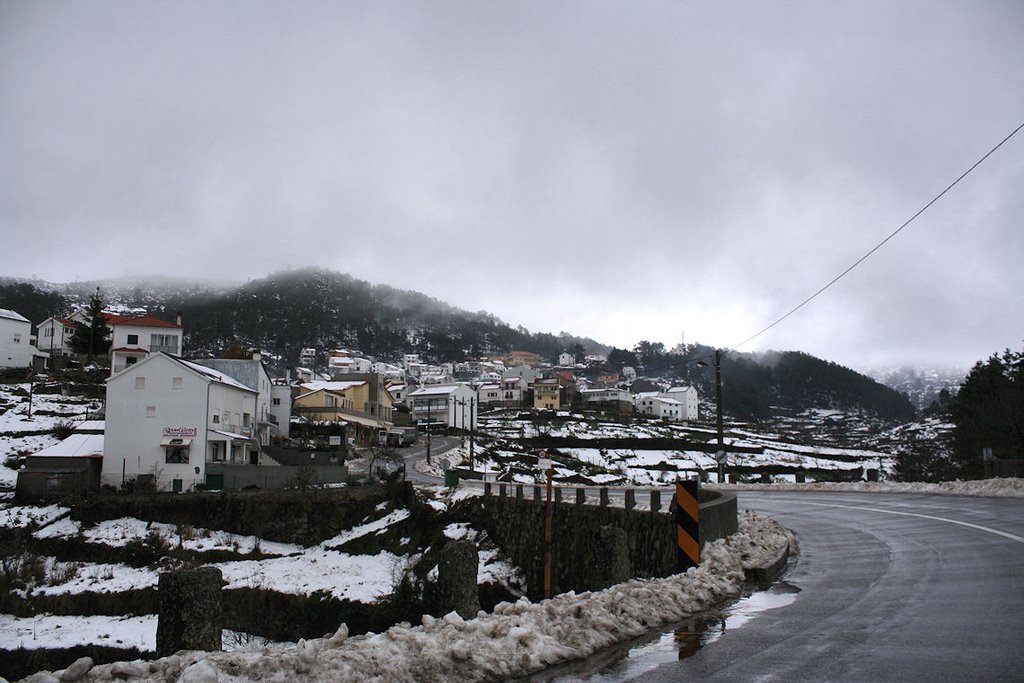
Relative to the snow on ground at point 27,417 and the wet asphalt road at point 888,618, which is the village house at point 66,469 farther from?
the wet asphalt road at point 888,618

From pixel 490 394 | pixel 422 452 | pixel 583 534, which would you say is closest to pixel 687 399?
pixel 490 394

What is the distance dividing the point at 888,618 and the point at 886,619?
0.06 metres

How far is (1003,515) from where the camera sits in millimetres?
16922

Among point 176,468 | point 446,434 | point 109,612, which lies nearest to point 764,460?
point 446,434

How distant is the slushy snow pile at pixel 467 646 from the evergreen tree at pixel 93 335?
96207mm

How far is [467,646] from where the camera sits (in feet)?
18.1

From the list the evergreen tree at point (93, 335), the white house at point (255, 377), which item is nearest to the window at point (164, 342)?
the evergreen tree at point (93, 335)

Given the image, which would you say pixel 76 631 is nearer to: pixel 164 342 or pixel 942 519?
pixel 942 519

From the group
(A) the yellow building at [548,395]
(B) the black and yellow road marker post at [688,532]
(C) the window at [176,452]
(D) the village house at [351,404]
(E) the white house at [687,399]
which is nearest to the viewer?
(B) the black and yellow road marker post at [688,532]

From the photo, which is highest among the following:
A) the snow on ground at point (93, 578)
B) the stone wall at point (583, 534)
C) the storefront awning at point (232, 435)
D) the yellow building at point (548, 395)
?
the yellow building at point (548, 395)

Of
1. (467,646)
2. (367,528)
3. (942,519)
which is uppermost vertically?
(467,646)

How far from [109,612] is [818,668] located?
111 feet

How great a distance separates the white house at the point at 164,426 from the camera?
151 ft

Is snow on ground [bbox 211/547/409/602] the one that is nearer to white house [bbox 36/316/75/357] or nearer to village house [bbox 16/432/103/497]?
village house [bbox 16/432/103/497]
